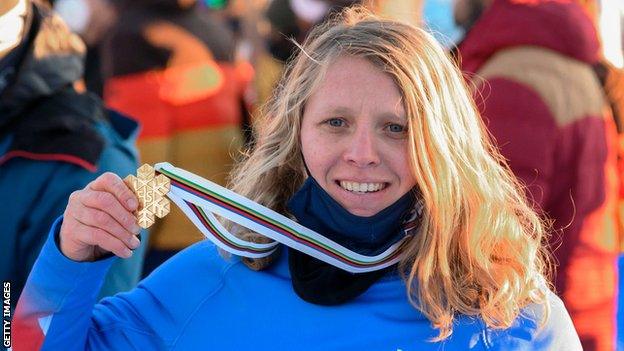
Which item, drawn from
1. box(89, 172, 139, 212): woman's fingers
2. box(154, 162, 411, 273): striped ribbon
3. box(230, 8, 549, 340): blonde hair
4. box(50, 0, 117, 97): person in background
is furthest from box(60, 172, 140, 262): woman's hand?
box(50, 0, 117, 97): person in background

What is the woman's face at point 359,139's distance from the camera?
234cm

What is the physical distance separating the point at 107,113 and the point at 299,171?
104cm

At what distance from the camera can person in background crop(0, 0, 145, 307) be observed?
3078mm

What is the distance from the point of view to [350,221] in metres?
2.42

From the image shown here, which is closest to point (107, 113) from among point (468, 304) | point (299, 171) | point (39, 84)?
point (39, 84)

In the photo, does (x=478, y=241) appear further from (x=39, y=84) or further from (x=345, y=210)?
(x=39, y=84)

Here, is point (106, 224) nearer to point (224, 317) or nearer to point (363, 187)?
point (224, 317)

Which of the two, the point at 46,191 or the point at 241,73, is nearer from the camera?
the point at 46,191

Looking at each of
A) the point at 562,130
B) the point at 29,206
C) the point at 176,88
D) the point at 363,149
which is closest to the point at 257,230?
the point at 363,149

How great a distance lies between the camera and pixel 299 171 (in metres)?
2.65

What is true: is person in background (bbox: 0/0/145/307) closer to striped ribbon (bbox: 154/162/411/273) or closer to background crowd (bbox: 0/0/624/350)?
background crowd (bbox: 0/0/624/350)

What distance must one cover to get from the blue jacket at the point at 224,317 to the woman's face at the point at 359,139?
195 millimetres

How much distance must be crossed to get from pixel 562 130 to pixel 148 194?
4.46ft

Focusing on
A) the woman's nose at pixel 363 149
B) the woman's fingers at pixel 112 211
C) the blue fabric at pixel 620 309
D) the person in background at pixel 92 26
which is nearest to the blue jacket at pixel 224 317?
the woman's fingers at pixel 112 211
